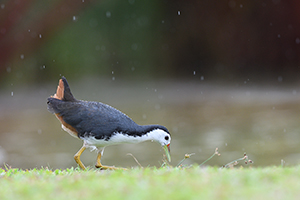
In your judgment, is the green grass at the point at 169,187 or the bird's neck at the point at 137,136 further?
the bird's neck at the point at 137,136

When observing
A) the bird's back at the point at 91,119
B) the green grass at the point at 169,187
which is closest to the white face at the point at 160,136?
the bird's back at the point at 91,119

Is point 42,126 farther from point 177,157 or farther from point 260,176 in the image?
point 260,176

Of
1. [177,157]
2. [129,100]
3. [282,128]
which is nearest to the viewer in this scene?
[177,157]

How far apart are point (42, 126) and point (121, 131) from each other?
1001 cm

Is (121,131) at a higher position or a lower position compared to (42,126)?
higher

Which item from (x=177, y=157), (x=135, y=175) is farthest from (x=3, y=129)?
(x=135, y=175)

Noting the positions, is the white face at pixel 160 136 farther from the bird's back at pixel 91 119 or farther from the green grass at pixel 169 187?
the green grass at pixel 169 187

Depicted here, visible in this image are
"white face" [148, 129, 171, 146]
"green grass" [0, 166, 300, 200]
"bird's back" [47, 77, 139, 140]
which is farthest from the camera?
"white face" [148, 129, 171, 146]

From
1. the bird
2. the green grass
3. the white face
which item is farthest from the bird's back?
the green grass

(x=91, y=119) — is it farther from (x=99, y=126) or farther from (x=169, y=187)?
(x=169, y=187)

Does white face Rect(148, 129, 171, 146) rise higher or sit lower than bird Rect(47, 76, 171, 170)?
lower

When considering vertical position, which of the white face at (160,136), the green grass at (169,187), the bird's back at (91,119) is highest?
Result: the bird's back at (91,119)

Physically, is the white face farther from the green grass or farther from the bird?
the green grass

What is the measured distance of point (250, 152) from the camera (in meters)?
11.3
